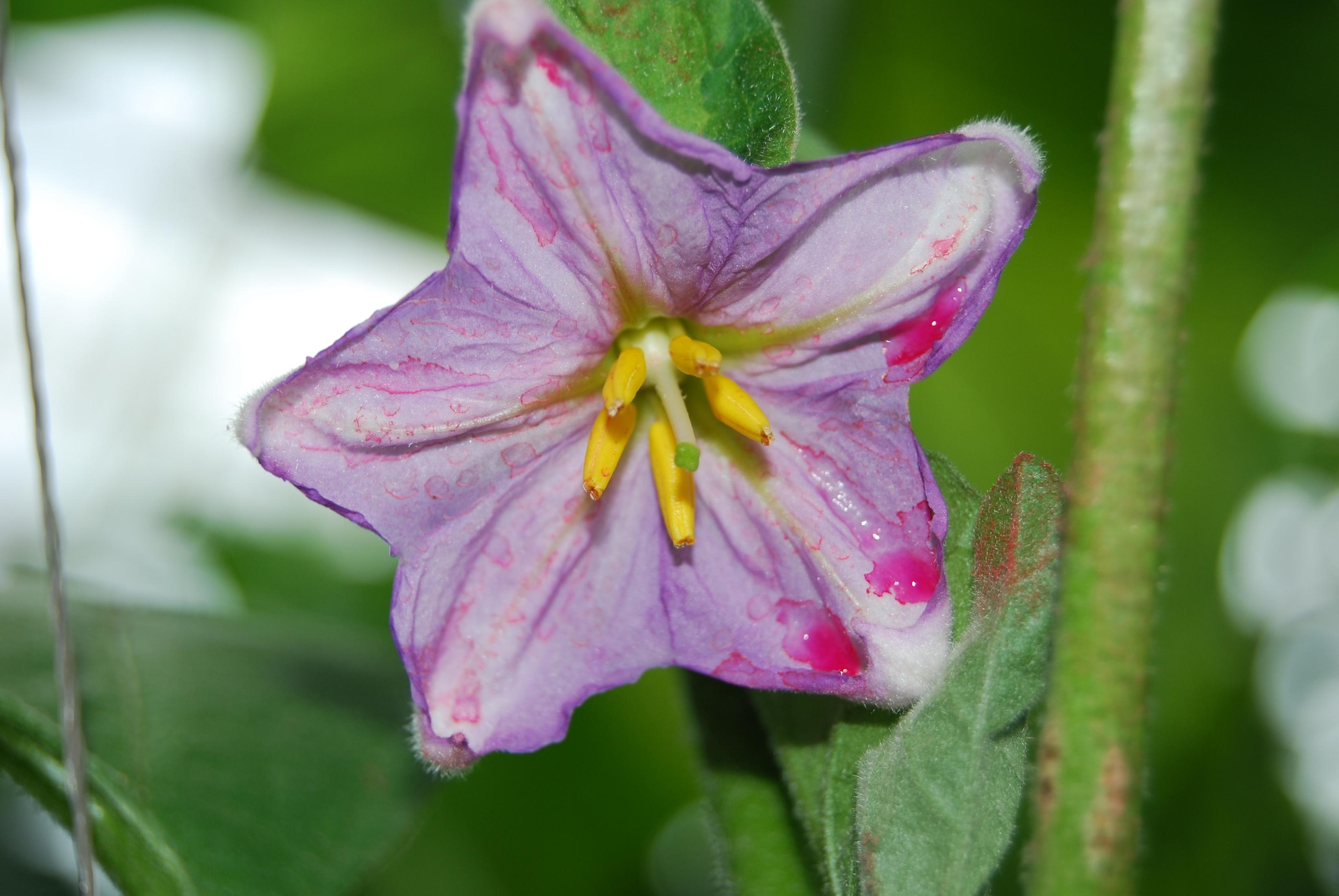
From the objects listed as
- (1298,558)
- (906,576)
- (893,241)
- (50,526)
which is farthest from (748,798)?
(1298,558)

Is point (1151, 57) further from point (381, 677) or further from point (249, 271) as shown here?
point (249, 271)

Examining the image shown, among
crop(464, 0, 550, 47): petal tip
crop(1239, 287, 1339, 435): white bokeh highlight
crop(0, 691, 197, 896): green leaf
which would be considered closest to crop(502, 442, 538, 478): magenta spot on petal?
Answer: crop(464, 0, 550, 47): petal tip

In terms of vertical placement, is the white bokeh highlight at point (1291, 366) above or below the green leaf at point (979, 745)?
above

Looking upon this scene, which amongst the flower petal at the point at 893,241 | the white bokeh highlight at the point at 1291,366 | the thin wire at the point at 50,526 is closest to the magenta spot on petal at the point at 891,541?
the flower petal at the point at 893,241

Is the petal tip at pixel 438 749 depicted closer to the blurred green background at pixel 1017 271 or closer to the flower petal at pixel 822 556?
the flower petal at pixel 822 556

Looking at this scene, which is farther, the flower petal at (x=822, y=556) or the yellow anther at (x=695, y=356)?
the yellow anther at (x=695, y=356)

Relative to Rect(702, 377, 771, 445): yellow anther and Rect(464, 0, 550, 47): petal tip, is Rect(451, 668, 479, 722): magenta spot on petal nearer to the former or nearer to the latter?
Rect(702, 377, 771, 445): yellow anther

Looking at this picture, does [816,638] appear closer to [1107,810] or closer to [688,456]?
[688,456]
